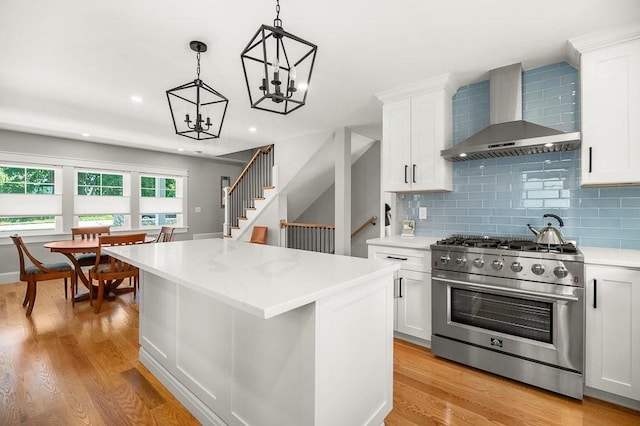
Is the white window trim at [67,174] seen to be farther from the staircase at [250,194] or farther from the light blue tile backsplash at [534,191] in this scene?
the light blue tile backsplash at [534,191]

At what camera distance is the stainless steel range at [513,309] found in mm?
2070

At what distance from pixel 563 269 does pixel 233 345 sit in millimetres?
2180

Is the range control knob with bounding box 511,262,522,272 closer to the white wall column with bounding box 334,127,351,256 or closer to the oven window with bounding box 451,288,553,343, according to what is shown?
the oven window with bounding box 451,288,553,343

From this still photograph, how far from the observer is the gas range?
2076 millimetres

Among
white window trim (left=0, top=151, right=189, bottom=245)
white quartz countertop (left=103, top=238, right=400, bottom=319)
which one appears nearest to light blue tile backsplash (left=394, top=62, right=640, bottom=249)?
white quartz countertop (left=103, top=238, right=400, bottom=319)

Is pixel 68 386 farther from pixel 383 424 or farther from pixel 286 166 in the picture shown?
pixel 286 166

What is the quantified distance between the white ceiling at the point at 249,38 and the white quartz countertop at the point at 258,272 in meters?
1.60

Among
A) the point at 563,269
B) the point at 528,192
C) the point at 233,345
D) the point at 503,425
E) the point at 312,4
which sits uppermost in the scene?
the point at 312,4

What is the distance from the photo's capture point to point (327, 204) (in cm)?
705

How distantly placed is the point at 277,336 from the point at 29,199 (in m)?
6.14

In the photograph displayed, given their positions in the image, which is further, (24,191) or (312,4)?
(24,191)

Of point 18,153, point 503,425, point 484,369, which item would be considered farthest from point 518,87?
point 18,153

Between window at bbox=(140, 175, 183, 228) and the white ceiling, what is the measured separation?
3.03m

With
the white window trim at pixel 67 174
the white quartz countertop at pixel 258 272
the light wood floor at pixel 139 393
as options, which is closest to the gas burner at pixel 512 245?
the light wood floor at pixel 139 393
